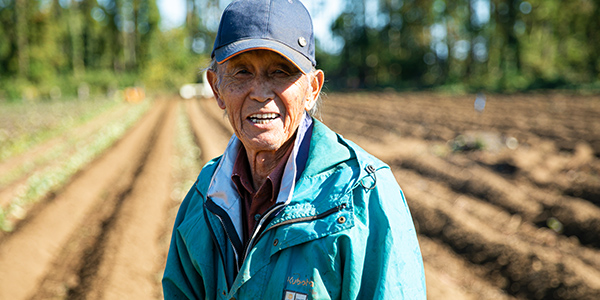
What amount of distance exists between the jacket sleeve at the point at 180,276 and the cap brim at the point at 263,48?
0.70 m

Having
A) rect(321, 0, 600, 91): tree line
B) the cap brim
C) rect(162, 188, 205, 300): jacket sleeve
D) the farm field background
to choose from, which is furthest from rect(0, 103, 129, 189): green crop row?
rect(321, 0, 600, 91): tree line

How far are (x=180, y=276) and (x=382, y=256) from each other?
0.78m

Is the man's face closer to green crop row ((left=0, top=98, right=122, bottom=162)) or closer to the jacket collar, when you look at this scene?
the jacket collar

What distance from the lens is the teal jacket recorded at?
1279 mm

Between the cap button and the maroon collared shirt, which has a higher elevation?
the cap button

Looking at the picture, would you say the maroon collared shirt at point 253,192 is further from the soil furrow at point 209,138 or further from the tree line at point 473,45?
the tree line at point 473,45

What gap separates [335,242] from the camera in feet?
4.23

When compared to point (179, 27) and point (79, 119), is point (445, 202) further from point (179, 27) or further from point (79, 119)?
point (179, 27)

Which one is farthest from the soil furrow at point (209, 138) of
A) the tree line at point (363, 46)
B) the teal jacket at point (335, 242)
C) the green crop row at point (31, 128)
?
the tree line at point (363, 46)

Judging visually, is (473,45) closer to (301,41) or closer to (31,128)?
(31,128)

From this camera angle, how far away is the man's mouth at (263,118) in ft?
→ 5.07

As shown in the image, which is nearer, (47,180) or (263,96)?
(263,96)

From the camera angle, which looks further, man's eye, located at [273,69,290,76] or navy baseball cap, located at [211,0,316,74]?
man's eye, located at [273,69,290,76]

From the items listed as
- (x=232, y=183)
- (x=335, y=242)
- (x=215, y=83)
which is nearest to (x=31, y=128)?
(x=215, y=83)
